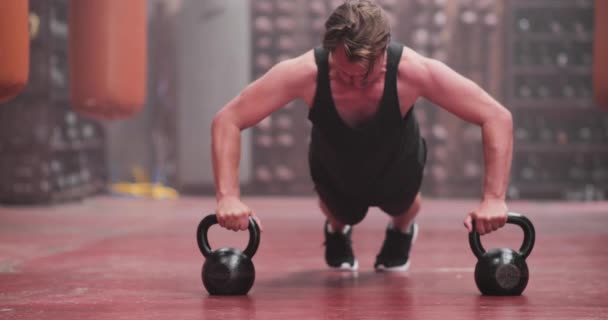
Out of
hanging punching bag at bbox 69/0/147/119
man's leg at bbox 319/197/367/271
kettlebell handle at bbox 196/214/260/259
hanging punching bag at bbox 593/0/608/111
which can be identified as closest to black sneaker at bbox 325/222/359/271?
man's leg at bbox 319/197/367/271

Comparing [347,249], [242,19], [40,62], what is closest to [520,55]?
[242,19]

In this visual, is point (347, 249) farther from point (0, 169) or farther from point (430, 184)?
point (430, 184)

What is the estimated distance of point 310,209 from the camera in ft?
19.7

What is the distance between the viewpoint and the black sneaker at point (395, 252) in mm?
2688

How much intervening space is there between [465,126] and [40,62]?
3.42 metres

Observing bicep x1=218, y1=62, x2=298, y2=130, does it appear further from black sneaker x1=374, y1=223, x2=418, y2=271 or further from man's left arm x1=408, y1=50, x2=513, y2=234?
black sneaker x1=374, y1=223, x2=418, y2=271

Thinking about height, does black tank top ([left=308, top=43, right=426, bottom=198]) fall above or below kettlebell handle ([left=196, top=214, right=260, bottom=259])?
above

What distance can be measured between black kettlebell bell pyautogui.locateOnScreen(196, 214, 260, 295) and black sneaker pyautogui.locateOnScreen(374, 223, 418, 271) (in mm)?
683

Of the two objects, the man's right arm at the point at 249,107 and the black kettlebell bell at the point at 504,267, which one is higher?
the man's right arm at the point at 249,107

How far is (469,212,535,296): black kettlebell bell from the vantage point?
2051 mm

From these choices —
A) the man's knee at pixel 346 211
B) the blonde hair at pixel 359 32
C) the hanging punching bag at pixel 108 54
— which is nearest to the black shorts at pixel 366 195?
the man's knee at pixel 346 211

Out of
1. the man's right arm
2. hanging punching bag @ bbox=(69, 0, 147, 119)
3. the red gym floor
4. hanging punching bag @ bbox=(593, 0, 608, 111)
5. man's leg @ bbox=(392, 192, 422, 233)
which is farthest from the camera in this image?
hanging punching bag @ bbox=(69, 0, 147, 119)

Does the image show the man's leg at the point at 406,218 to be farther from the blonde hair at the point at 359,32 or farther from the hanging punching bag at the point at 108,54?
the hanging punching bag at the point at 108,54

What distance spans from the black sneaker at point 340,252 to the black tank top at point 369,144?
0.36m
